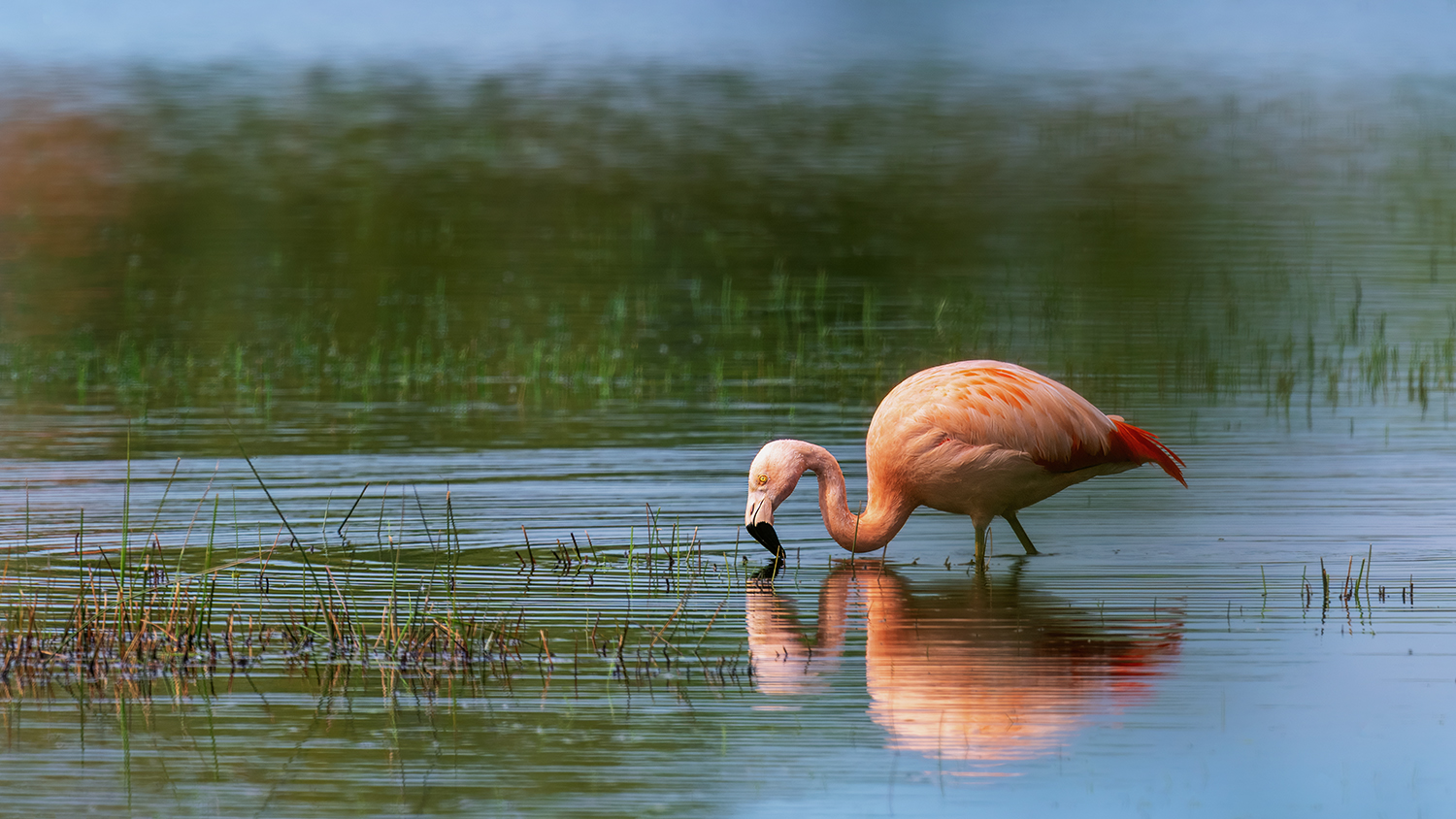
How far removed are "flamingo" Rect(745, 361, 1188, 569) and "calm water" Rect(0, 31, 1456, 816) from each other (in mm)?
313

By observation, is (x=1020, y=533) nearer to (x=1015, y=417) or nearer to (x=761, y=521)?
(x=1015, y=417)

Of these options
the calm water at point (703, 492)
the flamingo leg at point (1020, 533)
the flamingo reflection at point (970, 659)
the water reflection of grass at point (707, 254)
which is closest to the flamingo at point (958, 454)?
the flamingo leg at point (1020, 533)

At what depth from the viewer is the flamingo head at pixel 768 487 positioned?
33.1 ft

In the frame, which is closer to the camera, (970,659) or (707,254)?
(970,659)

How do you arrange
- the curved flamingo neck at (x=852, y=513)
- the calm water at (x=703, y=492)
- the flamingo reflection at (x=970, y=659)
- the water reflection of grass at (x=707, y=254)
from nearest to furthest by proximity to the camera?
the calm water at (x=703, y=492) < the flamingo reflection at (x=970, y=659) < the curved flamingo neck at (x=852, y=513) < the water reflection of grass at (x=707, y=254)

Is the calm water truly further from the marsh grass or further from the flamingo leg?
the flamingo leg

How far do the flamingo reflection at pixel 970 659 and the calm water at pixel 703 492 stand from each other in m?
0.03

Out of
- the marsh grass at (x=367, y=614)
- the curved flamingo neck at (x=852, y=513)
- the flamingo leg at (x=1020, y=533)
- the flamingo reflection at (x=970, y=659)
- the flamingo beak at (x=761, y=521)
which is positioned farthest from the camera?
the flamingo leg at (x=1020, y=533)

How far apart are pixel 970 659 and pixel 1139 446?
9.83 feet

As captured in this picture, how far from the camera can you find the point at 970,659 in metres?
7.96

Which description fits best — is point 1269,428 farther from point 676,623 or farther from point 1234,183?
point 1234,183

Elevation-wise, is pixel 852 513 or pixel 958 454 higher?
pixel 958 454

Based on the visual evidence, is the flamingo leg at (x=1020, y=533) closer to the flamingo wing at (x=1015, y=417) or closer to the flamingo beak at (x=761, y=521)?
the flamingo wing at (x=1015, y=417)

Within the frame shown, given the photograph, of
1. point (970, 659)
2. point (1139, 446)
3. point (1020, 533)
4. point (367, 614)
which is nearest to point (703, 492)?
point (1020, 533)
